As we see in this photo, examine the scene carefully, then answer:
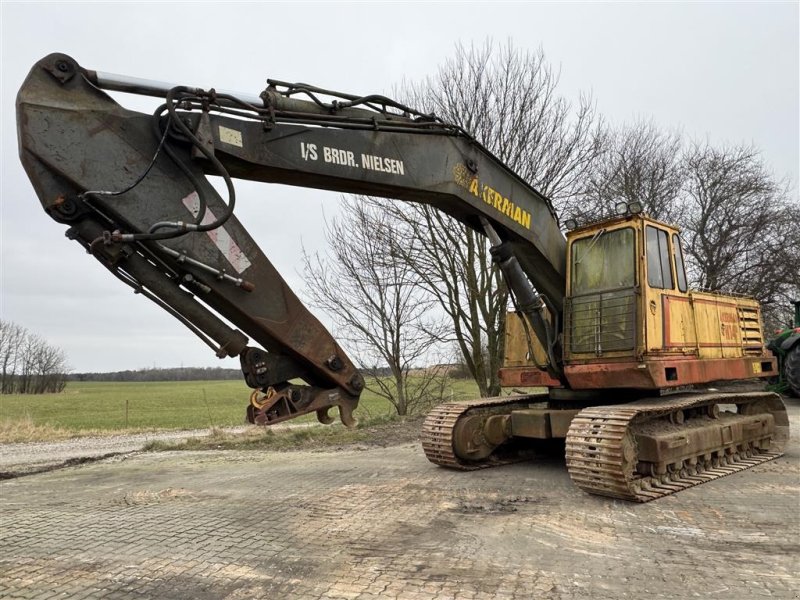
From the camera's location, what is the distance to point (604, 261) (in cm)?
A: 687

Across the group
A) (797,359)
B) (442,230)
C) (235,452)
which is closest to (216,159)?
(235,452)

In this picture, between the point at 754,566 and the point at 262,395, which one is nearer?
the point at 754,566

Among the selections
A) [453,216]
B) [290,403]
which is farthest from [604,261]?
[290,403]

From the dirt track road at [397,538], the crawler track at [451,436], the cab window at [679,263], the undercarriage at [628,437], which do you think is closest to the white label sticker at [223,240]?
the dirt track road at [397,538]

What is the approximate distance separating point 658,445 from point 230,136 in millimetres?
4848

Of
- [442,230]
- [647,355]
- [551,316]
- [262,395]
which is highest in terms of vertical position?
[442,230]

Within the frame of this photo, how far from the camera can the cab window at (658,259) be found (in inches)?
259

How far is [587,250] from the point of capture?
702 cm

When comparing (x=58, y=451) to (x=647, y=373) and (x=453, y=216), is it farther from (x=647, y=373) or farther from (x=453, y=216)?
(x=647, y=373)

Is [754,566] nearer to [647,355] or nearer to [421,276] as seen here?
[647,355]

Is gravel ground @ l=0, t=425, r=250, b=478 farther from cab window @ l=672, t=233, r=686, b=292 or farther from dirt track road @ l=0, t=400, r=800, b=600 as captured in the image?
cab window @ l=672, t=233, r=686, b=292

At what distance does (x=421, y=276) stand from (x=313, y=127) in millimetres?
10092

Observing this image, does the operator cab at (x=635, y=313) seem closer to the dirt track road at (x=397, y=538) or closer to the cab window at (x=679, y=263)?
the cab window at (x=679, y=263)

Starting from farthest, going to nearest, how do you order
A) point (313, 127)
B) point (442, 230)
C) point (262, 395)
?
point (442, 230)
point (313, 127)
point (262, 395)
